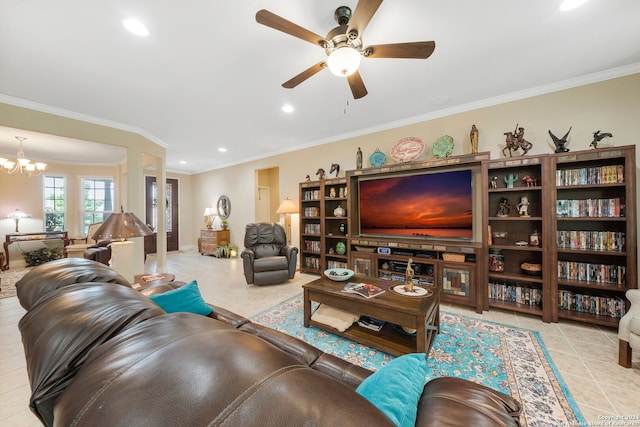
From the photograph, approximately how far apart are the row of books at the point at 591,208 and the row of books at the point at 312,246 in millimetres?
3346

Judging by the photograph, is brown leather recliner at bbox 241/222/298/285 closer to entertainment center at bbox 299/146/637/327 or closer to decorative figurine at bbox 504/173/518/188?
entertainment center at bbox 299/146/637/327

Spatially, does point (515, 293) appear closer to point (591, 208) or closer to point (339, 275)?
point (591, 208)

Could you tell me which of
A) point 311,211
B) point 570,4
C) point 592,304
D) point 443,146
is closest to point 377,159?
point 443,146

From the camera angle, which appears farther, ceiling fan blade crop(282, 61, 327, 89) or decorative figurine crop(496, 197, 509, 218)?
decorative figurine crop(496, 197, 509, 218)

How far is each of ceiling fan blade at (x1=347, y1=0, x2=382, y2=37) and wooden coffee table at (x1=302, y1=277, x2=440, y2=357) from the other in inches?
81.0

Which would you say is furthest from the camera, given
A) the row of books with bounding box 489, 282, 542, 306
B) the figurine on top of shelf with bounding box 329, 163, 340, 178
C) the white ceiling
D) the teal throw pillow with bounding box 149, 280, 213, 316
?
the figurine on top of shelf with bounding box 329, 163, 340, 178

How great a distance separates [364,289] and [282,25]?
2165mm

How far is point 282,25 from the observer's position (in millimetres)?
1500

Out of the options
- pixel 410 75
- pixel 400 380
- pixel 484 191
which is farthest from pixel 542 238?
pixel 400 380

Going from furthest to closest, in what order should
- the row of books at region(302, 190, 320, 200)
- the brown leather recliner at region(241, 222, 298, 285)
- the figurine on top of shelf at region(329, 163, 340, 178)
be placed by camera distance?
the row of books at region(302, 190, 320, 200) < the figurine on top of shelf at region(329, 163, 340, 178) < the brown leather recliner at region(241, 222, 298, 285)

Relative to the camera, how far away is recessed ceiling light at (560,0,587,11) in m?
1.68

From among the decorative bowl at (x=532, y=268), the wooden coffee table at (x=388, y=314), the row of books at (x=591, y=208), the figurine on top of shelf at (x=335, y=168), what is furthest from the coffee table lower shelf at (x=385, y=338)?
the figurine on top of shelf at (x=335, y=168)

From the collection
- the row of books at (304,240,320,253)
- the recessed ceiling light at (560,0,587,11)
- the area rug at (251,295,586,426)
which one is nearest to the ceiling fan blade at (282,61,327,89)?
the recessed ceiling light at (560,0,587,11)

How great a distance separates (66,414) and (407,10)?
99.4 inches
